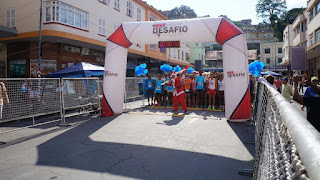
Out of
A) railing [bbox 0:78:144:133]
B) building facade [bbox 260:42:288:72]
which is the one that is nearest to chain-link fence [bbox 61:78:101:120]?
A: railing [bbox 0:78:144:133]

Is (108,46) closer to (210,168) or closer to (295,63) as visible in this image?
(210,168)

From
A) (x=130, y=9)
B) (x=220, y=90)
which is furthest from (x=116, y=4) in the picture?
(x=220, y=90)

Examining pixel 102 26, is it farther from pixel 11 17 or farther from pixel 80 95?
pixel 80 95

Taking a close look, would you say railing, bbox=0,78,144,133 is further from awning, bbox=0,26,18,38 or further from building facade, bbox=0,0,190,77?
building facade, bbox=0,0,190,77

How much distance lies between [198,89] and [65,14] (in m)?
10.9

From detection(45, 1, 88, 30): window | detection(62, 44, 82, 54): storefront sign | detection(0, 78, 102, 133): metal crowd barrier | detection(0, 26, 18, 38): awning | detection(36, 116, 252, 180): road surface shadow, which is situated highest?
detection(45, 1, 88, 30): window

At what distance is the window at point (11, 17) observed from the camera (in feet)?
57.2

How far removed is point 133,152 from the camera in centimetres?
529

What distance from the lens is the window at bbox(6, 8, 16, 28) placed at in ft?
57.2

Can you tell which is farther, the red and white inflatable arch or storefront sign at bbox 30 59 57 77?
storefront sign at bbox 30 59 57 77

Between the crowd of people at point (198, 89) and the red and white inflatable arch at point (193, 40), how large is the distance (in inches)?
87.0

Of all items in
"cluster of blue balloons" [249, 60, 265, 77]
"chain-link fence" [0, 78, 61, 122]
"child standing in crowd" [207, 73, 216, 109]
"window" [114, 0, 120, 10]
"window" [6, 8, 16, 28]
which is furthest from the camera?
"window" [114, 0, 120, 10]

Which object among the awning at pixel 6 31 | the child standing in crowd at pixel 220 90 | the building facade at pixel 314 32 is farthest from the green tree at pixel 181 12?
the child standing in crowd at pixel 220 90

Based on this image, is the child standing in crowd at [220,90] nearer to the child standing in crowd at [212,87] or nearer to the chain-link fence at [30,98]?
the child standing in crowd at [212,87]
